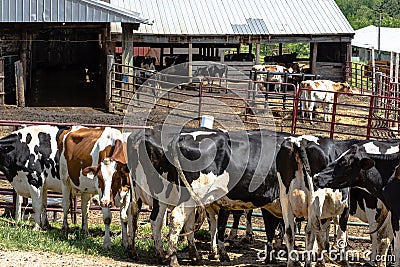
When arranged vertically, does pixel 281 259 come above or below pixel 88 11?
below

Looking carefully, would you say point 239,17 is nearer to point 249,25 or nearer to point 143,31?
point 249,25

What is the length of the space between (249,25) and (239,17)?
869 mm

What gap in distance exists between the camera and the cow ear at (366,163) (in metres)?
7.26

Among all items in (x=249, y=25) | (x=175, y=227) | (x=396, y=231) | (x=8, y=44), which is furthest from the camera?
(x=249, y=25)

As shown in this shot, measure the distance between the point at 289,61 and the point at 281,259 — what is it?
81.3 feet

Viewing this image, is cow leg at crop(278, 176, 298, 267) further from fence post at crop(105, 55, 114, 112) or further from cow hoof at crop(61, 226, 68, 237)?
fence post at crop(105, 55, 114, 112)

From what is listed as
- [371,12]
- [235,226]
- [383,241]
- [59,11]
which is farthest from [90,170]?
[371,12]

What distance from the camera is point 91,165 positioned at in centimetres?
930

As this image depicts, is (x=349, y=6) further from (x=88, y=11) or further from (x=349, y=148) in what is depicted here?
(x=349, y=148)

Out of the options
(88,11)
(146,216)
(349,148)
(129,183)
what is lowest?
(146,216)

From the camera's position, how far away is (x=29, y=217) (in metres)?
10.5

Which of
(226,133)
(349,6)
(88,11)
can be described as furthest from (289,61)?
(349,6)

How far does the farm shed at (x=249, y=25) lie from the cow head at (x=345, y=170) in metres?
19.9

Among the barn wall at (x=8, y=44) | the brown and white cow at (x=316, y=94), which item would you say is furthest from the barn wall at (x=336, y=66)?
the barn wall at (x=8, y=44)
